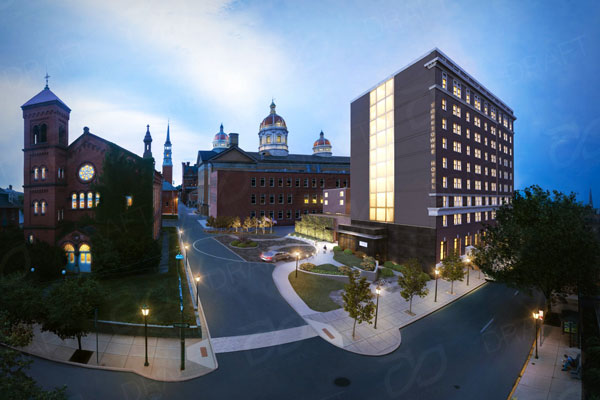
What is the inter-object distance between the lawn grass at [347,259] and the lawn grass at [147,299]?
58.9 ft

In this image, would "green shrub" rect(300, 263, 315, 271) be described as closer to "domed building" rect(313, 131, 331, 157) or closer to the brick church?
the brick church

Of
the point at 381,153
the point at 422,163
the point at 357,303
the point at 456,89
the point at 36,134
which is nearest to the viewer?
the point at 357,303

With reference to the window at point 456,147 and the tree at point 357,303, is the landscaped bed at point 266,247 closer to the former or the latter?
the tree at point 357,303

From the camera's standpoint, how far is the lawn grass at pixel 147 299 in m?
18.9

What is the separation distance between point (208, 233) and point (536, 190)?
51562 mm

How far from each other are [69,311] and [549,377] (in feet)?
84.7

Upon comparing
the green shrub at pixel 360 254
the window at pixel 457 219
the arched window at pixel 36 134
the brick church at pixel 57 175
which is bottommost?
the green shrub at pixel 360 254

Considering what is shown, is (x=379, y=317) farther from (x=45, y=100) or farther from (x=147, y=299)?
(x=45, y=100)

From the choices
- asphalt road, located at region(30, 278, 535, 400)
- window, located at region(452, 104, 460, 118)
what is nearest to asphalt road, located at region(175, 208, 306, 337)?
asphalt road, located at region(30, 278, 535, 400)

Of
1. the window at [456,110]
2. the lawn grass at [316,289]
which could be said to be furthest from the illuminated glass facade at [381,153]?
the lawn grass at [316,289]

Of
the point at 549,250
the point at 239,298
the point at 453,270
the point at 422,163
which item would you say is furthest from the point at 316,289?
the point at 422,163

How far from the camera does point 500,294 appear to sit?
25781 mm

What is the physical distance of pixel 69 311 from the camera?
14750 millimetres

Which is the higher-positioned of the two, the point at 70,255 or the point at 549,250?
the point at 549,250
